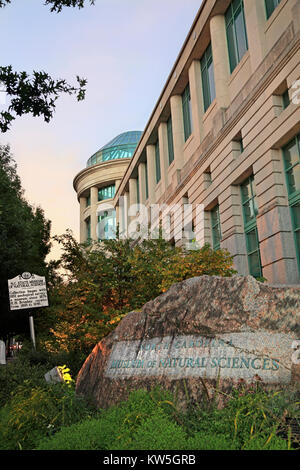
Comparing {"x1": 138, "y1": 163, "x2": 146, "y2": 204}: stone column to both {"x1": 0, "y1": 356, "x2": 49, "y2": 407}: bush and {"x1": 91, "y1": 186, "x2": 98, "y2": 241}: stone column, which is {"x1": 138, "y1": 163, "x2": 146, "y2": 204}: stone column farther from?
{"x1": 0, "y1": 356, "x2": 49, "y2": 407}: bush

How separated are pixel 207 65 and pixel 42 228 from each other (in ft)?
56.6

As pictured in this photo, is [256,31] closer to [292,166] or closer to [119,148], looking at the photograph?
[292,166]

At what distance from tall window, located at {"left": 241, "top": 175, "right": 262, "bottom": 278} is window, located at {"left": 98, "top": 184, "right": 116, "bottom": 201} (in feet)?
131

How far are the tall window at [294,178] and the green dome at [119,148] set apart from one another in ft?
142

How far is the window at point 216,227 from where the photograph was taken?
69.9 feet

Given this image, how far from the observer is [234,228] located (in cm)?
1881

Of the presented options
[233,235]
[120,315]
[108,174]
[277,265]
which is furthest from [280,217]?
[108,174]

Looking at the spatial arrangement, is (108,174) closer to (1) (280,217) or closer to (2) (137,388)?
(1) (280,217)

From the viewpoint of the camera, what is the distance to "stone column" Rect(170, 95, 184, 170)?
89.5 feet

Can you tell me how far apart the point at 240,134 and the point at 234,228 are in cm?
447

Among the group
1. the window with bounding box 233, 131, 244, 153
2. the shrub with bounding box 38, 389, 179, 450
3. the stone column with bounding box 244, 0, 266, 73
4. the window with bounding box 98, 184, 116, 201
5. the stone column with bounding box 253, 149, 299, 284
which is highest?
the window with bounding box 98, 184, 116, 201

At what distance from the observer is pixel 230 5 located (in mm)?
21234

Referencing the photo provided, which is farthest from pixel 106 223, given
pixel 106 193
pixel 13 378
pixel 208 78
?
pixel 13 378

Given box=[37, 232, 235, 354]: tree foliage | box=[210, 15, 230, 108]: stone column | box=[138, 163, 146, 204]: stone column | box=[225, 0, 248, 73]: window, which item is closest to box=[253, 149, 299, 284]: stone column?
box=[37, 232, 235, 354]: tree foliage
